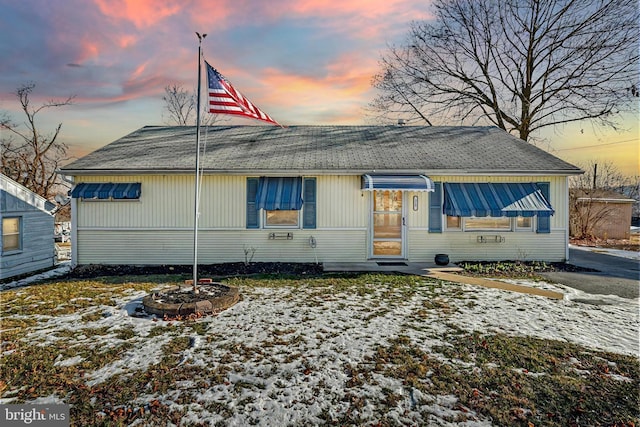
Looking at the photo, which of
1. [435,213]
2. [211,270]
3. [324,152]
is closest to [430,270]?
[435,213]

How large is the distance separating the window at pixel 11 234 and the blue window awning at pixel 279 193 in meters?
6.91

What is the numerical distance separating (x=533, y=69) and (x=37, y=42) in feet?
76.1

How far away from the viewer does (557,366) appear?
3982mm

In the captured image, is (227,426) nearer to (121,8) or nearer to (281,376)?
(281,376)

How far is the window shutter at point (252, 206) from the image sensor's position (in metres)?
9.81

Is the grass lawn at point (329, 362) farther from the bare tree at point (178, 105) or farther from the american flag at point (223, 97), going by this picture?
the bare tree at point (178, 105)

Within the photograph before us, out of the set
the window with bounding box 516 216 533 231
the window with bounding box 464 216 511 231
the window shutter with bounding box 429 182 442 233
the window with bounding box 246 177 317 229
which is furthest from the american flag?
the window with bounding box 516 216 533 231

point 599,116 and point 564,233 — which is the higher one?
point 599,116

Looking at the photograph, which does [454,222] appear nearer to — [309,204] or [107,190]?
[309,204]

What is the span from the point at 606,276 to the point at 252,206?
9.87 m

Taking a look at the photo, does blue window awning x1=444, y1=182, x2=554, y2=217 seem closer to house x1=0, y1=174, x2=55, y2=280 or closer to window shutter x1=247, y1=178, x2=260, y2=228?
window shutter x1=247, y1=178, x2=260, y2=228

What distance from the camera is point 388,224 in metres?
10.2

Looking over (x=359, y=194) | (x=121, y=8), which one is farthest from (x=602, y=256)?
(x=121, y=8)

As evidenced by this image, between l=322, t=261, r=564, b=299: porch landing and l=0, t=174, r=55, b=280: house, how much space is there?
28.4ft
